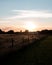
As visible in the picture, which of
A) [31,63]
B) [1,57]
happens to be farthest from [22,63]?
[1,57]

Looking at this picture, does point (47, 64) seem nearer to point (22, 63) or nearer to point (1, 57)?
point (22, 63)

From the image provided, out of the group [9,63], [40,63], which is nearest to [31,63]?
[40,63]

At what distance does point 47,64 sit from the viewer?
1468 cm

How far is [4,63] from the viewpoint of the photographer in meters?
14.7

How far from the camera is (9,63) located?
15055 millimetres

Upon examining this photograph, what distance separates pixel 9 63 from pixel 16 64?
64cm

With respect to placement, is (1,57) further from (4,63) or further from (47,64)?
(47,64)

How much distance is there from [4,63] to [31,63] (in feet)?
6.73

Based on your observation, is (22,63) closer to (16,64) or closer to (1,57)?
(16,64)

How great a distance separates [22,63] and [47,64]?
1.93 meters

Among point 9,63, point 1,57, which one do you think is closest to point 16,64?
point 9,63

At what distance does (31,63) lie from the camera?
15.2 metres

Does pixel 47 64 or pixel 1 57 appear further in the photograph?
pixel 1 57

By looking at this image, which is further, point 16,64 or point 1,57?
point 1,57
